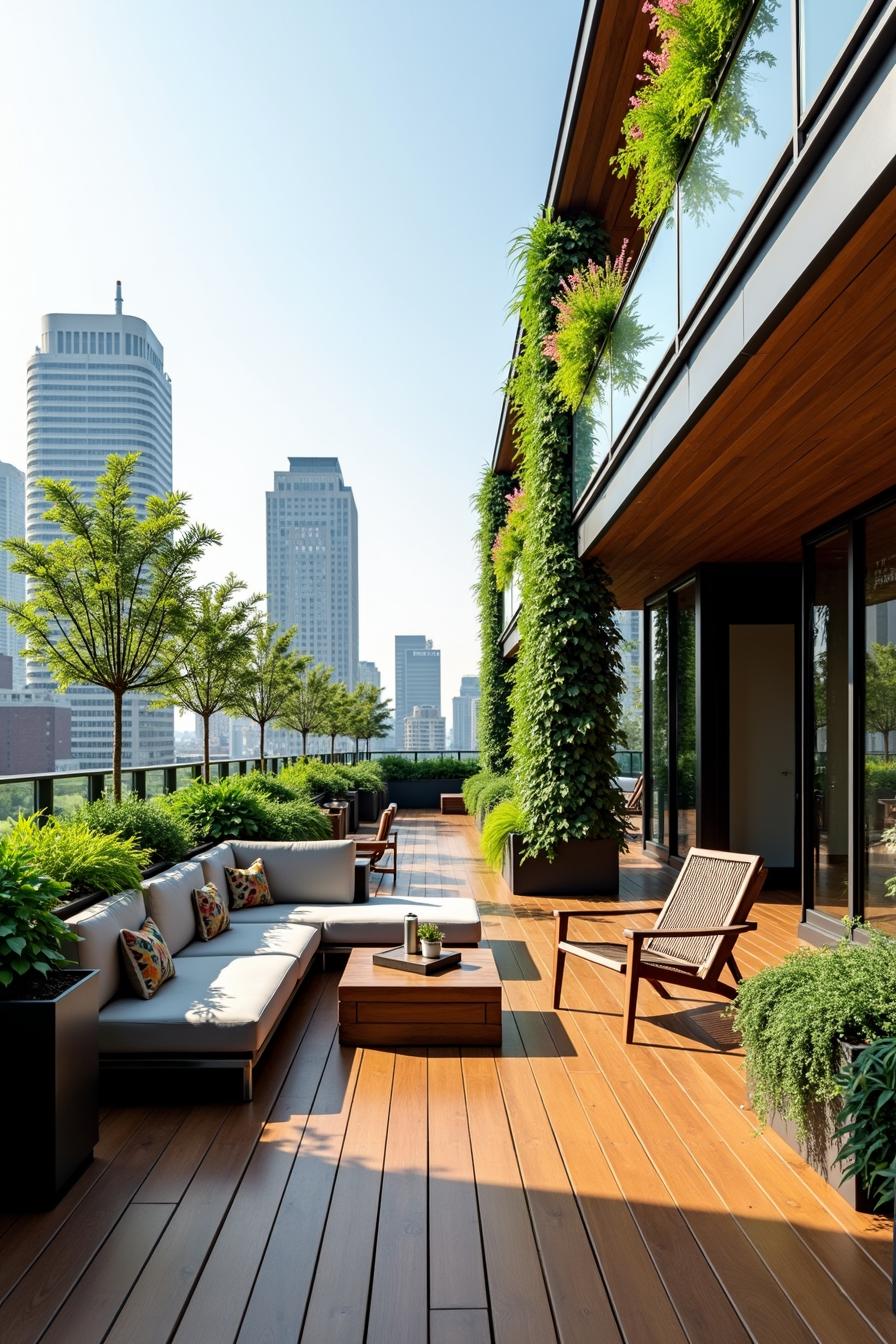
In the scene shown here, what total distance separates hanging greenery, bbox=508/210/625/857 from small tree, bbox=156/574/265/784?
4073mm

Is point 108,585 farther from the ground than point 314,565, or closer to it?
closer to it

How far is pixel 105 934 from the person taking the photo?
3816mm

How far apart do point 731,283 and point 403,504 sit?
20.4 metres

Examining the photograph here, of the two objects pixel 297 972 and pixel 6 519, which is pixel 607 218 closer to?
pixel 297 972

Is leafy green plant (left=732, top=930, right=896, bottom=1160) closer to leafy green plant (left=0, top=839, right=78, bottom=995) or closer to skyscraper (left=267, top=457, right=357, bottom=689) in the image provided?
leafy green plant (left=0, top=839, right=78, bottom=995)

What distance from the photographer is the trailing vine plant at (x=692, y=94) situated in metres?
3.76

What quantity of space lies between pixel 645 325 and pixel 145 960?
4321 mm

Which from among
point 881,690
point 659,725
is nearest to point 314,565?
point 659,725

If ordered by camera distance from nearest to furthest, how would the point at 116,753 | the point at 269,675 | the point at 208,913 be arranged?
the point at 208,913
the point at 116,753
the point at 269,675

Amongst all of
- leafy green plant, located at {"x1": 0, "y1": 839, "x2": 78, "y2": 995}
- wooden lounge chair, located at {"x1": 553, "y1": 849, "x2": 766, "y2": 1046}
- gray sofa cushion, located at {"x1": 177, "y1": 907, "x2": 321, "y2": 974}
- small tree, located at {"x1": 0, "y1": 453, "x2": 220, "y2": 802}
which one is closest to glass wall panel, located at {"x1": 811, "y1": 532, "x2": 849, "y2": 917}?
wooden lounge chair, located at {"x1": 553, "y1": 849, "x2": 766, "y2": 1046}

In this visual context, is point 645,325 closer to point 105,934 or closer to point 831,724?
point 831,724

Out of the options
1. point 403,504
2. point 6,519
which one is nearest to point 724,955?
point 403,504

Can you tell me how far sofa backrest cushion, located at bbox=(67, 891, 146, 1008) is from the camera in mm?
3641

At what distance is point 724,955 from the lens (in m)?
4.54
